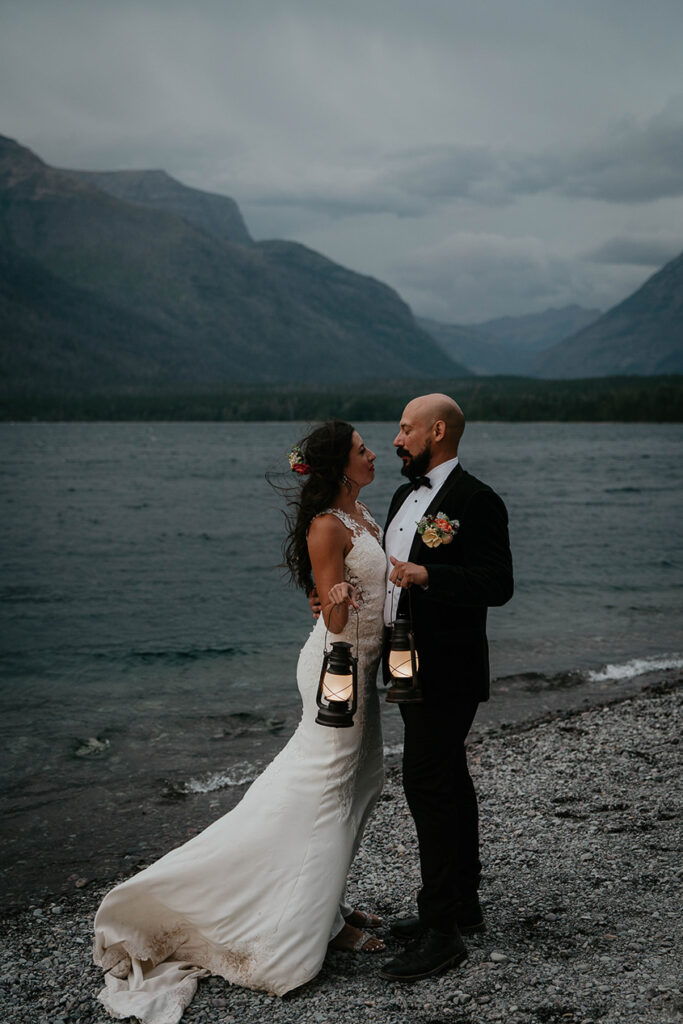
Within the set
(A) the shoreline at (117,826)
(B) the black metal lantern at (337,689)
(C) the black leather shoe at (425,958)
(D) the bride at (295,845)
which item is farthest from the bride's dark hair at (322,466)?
(A) the shoreline at (117,826)

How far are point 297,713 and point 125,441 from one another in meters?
125

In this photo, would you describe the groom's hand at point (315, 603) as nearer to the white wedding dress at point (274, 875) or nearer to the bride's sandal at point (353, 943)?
the white wedding dress at point (274, 875)

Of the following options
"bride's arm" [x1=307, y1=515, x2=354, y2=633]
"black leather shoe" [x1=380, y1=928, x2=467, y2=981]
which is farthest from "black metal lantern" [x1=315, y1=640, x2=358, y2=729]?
"black leather shoe" [x1=380, y1=928, x2=467, y2=981]

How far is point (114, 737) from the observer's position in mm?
12930

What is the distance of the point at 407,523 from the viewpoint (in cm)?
475

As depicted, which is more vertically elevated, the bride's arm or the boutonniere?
the boutonniere

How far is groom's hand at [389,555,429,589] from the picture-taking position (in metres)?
4.34

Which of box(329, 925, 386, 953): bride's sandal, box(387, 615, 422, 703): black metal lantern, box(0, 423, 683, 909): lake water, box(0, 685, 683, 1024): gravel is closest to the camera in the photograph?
box(387, 615, 422, 703): black metal lantern

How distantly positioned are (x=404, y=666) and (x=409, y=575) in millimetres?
427

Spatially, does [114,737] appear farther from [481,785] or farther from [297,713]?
[481,785]

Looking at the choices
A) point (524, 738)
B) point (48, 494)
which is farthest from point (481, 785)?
point (48, 494)

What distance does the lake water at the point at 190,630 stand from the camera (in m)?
11.3

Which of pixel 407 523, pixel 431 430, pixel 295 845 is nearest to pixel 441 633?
pixel 407 523

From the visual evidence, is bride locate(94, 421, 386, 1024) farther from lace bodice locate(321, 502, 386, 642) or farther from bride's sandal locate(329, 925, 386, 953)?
bride's sandal locate(329, 925, 386, 953)
